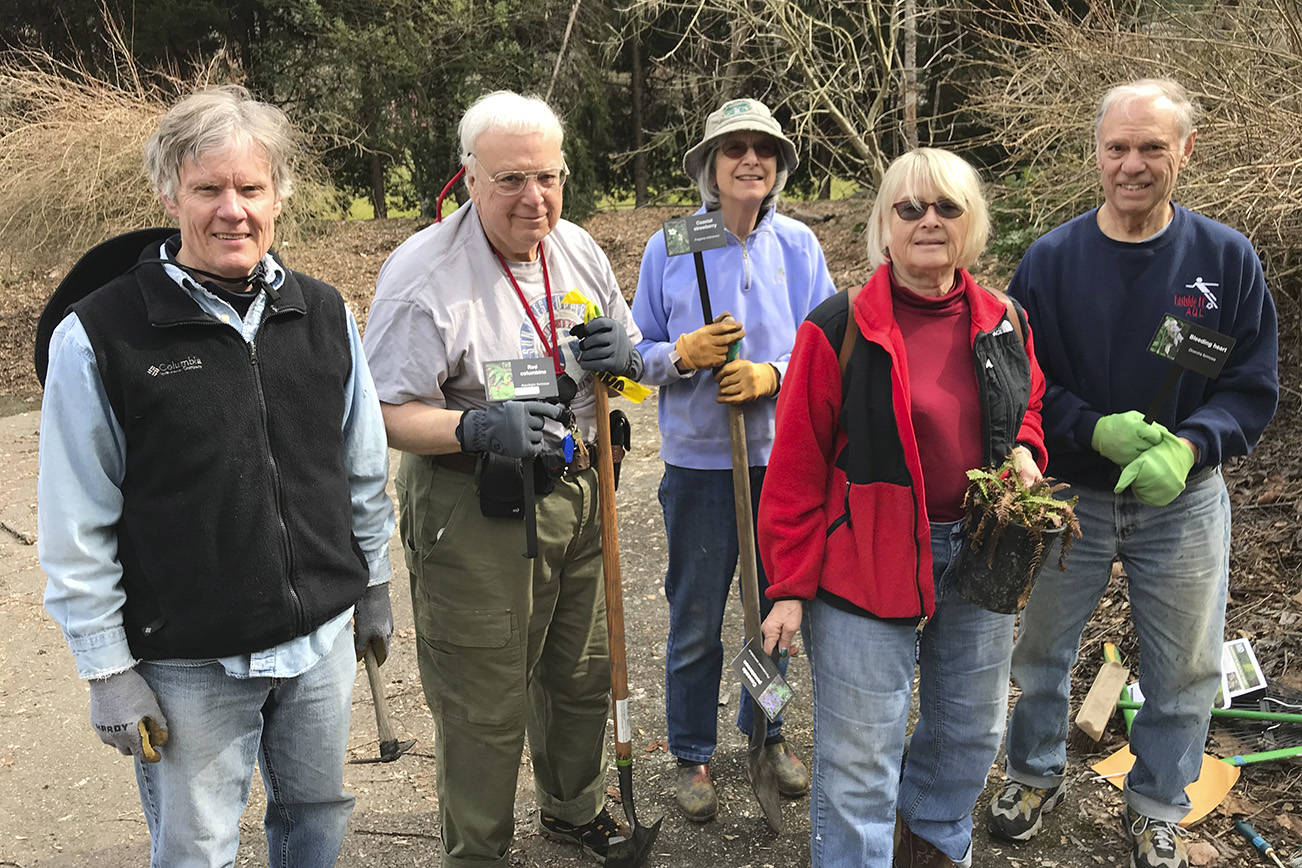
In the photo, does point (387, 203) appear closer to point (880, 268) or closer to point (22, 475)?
point (22, 475)

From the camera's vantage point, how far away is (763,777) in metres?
3.45

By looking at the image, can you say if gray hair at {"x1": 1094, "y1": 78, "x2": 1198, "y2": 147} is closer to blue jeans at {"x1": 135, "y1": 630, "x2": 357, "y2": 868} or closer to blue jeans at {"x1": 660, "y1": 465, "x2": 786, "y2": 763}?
blue jeans at {"x1": 660, "y1": 465, "x2": 786, "y2": 763}

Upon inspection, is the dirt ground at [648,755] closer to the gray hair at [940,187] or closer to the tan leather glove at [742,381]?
the tan leather glove at [742,381]

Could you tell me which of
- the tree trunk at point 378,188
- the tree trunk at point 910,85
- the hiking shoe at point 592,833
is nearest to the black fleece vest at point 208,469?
the hiking shoe at point 592,833

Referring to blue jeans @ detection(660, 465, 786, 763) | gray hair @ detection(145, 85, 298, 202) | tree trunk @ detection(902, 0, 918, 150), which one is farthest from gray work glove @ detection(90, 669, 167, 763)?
Result: tree trunk @ detection(902, 0, 918, 150)

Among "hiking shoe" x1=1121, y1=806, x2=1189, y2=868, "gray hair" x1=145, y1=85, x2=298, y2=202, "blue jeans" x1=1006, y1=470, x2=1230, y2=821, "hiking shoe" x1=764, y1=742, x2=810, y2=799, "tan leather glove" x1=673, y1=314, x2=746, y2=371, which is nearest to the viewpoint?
"gray hair" x1=145, y1=85, x2=298, y2=202

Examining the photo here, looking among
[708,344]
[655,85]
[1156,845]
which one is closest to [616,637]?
[708,344]

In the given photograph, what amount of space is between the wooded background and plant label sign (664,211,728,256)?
10.4 feet

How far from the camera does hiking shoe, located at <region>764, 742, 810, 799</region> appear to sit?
3646 millimetres

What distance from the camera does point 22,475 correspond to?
25.8 feet

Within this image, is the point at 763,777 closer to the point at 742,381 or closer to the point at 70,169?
the point at 742,381

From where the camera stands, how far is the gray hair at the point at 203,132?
7.11 feet

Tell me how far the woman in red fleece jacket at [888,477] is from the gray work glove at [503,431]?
0.61m

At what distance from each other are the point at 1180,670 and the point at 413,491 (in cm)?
224
